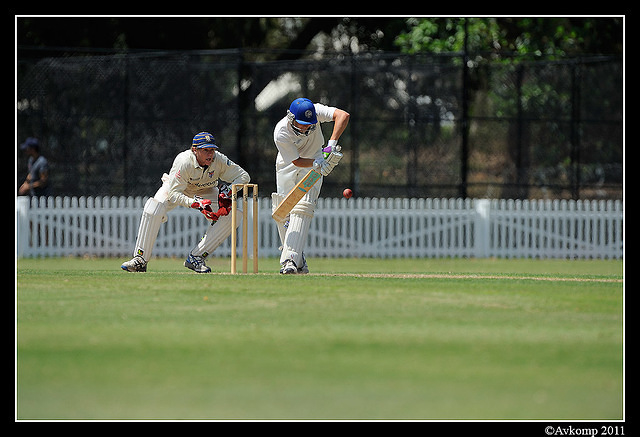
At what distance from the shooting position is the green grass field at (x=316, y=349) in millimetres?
5590

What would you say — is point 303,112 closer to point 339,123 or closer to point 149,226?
point 339,123

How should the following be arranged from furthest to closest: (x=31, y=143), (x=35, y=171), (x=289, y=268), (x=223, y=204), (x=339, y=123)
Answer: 1. (x=35, y=171)
2. (x=31, y=143)
3. (x=223, y=204)
4. (x=339, y=123)
5. (x=289, y=268)

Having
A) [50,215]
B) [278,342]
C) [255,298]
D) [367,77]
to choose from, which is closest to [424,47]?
[367,77]

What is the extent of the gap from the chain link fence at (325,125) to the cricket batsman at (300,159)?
26.8 ft

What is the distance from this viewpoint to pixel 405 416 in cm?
534

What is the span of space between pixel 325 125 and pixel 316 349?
48.6ft

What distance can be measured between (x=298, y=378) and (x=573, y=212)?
1424 centimetres

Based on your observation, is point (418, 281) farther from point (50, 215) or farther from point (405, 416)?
point (50, 215)

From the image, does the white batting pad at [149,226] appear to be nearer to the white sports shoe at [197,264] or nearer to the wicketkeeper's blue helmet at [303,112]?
the white sports shoe at [197,264]

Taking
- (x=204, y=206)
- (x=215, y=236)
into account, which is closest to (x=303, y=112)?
(x=204, y=206)

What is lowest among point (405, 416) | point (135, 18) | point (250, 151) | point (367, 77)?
point (405, 416)

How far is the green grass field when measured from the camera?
18.3 ft

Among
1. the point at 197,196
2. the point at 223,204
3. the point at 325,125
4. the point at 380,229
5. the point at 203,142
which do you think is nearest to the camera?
the point at 203,142

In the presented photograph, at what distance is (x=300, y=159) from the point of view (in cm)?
1205
